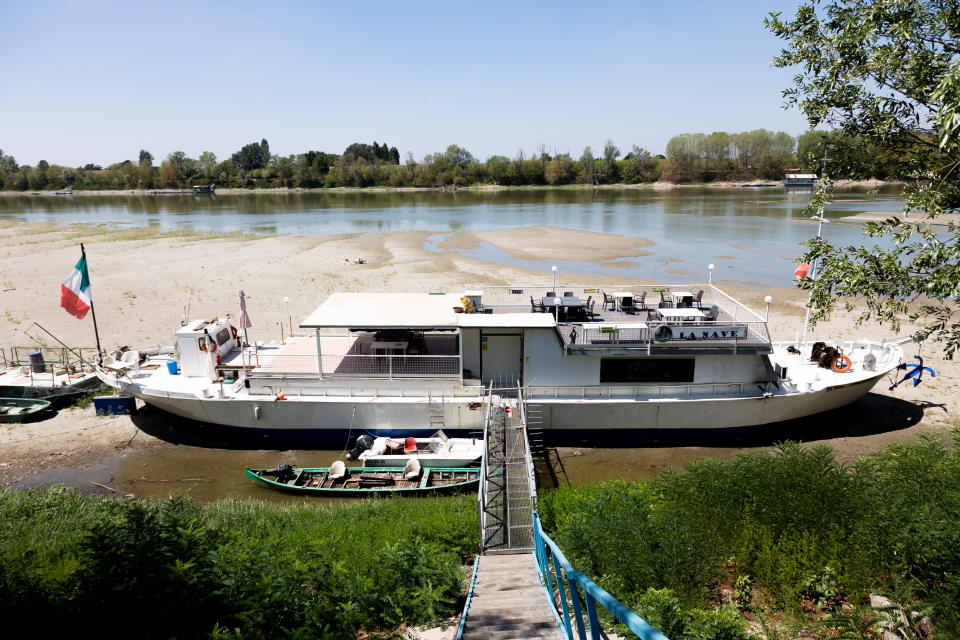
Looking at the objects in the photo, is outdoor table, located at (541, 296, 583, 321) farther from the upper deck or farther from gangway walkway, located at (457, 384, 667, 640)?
gangway walkway, located at (457, 384, 667, 640)

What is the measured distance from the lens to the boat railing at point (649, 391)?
16.4m

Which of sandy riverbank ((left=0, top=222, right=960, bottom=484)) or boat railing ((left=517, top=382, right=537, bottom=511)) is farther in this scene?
sandy riverbank ((left=0, top=222, right=960, bottom=484))

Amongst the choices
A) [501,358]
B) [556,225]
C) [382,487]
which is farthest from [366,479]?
[556,225]

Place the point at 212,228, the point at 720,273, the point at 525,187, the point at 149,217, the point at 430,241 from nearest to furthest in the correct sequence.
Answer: the point at 720,273 → the point at 430,241 → the point at 212,228 → the point at 149,217 → the point at 525,187

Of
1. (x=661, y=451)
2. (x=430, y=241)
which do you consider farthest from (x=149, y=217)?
(x=661, y=451)

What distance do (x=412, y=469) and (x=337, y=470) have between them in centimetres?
197

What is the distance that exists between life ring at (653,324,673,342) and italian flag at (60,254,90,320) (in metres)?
18.1

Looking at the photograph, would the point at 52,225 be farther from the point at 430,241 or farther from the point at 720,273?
the point at 720,273

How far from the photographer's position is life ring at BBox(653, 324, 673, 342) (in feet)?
51.8

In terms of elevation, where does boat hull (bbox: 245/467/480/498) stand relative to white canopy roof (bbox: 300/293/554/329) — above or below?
below

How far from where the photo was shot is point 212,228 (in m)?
68.3

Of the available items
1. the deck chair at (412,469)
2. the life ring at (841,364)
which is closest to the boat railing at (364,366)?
the deck chair at (412,469)

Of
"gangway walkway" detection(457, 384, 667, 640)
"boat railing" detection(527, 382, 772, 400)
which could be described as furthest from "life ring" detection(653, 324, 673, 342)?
"gangway walkway" detection(457, 384, 667, 640)

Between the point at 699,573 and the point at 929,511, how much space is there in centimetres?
301
